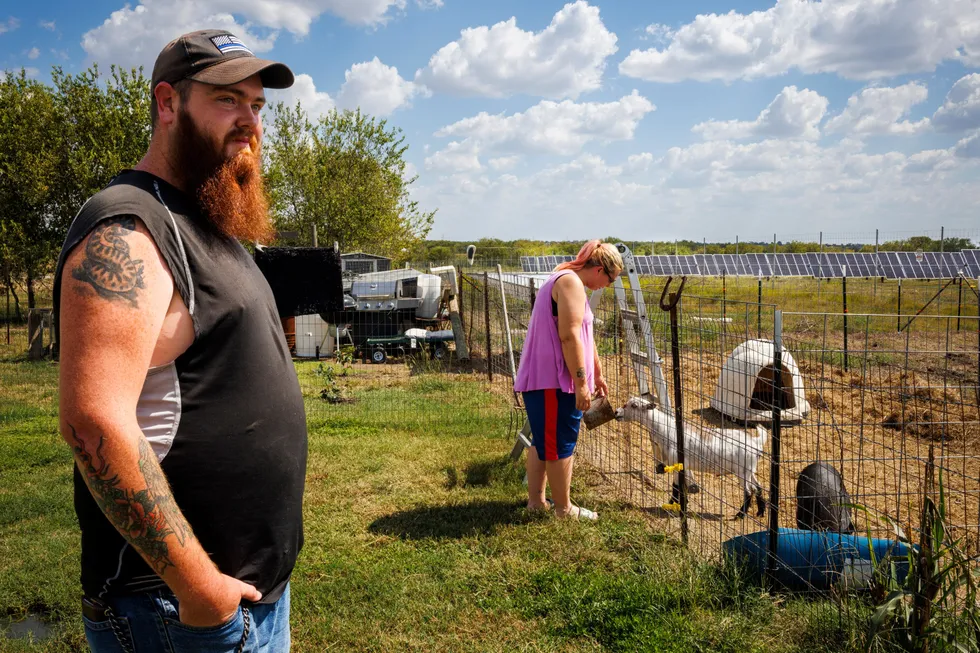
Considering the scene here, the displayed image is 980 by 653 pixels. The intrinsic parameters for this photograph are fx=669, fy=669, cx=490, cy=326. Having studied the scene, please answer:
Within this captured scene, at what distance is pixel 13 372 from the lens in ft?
38.4

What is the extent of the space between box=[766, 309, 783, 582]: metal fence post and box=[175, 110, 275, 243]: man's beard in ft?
8.65

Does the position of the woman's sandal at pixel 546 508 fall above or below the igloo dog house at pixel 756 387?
below

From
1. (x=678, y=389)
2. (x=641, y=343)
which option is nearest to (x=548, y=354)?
(x=678, y=389)

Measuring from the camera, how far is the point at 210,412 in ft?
4.26

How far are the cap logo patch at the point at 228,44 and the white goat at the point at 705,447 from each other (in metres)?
4.08

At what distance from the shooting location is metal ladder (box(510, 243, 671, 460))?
17.1ft

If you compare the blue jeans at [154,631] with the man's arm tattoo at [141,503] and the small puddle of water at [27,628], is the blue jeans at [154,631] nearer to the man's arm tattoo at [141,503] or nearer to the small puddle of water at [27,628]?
the man's arm tattoo at [141,503]

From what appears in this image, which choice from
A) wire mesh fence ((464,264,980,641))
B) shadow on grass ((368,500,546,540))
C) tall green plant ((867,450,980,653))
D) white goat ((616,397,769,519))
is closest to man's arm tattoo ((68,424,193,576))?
wire mesh fence ((464,264,980,641))

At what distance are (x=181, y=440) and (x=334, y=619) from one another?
2.60 m

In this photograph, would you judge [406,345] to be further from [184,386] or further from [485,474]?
[184,386]

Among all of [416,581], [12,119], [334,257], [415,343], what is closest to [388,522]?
[416,581]

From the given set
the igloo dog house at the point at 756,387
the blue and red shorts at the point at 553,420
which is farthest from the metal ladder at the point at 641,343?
the blue and red shorts at the point at 553,420

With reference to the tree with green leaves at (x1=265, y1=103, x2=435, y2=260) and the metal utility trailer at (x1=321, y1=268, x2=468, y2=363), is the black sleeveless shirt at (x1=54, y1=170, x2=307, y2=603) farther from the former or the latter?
the tree with green leaves at (x1=265, y1=103, x2=435, y2=260)

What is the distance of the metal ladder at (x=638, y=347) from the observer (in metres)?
5.22
